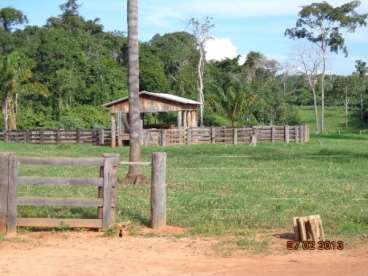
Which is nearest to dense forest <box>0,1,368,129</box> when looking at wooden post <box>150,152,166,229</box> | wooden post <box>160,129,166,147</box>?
wooden post <box>160,129,166,147</box>

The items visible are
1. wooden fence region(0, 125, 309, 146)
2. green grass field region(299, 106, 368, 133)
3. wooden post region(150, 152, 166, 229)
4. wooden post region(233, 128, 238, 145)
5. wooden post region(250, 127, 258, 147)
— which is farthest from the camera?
green grass field region(299, 106, 368, 133)

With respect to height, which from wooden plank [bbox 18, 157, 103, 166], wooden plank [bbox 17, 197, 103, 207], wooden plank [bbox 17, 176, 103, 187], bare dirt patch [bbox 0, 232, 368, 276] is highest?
wooden plank [bbox 18, 157, 103, 166]

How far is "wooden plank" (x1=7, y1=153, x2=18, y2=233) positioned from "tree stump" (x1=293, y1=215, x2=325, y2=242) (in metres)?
Result: 4.19

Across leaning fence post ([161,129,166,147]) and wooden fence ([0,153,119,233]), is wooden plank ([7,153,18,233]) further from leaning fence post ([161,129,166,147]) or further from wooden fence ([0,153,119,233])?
leaning fence post ([161,129,166,147])

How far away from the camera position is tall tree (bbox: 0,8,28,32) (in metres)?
83.4

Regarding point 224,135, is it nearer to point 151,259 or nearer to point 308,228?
point 308,228

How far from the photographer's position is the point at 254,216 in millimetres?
11609

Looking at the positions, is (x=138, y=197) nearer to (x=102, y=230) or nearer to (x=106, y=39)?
(x=102, y=230)

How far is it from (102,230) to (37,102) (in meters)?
58.0

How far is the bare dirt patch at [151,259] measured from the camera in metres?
7.80

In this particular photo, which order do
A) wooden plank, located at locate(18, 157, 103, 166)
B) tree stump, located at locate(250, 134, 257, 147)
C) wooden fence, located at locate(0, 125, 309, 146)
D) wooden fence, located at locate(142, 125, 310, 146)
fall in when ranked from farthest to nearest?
tree stump, located at locate(250, 134, 257, 147) < wooden fence, located at locate(0, 125, 309, 146) < wooden fence, located at locate(142, 125, 310, 146) < wooden plank, located at locate(18, 157, 103, 166)

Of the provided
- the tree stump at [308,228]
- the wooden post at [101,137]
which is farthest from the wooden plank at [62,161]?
the wooden post at [101,137]

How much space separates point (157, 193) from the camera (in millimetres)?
10570

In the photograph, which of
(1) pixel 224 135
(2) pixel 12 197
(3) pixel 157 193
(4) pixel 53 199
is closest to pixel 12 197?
(2) pixel 12 197
